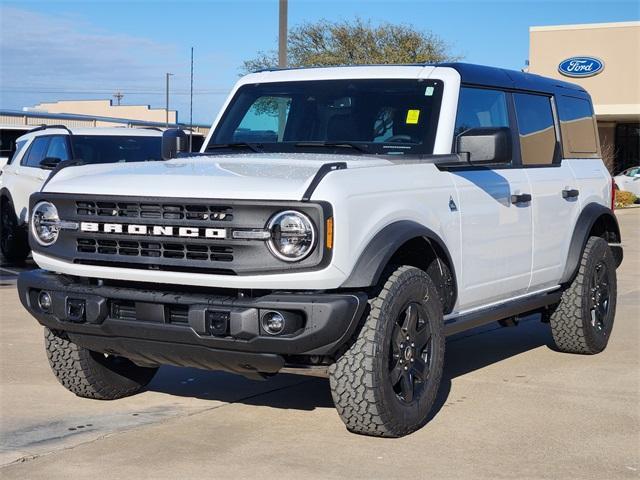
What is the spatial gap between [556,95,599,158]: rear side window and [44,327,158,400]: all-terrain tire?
366 centimetres

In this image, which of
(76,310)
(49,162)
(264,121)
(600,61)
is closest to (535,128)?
(264,121)

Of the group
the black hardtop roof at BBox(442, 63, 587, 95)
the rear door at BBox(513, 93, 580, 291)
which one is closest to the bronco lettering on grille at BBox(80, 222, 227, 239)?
the black hardtop roof at BBox(442, 63, 587, 95)

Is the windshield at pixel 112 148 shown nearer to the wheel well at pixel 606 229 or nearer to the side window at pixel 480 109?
the wheel well at pixel 606 229

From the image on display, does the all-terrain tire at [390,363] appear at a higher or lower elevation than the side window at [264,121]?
lower

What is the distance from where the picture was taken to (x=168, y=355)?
5.16 meters

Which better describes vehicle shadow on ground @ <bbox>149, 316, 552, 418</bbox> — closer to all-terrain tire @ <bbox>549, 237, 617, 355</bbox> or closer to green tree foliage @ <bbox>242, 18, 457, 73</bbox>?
all-terrain tire @ <bbox>549, 237, 617, 355</bbox>

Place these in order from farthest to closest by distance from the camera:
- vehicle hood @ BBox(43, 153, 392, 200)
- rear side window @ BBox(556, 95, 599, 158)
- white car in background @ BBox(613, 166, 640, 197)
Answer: white car in background @ BBox(613, 166, 640, 197) → rear side window @ BBox(556, 95, 599, 158) → vehicle hood @ BBox(43, 153, 392, 200)

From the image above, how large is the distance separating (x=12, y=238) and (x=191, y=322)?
29.4ft

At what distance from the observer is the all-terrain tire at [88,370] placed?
19.6 ft

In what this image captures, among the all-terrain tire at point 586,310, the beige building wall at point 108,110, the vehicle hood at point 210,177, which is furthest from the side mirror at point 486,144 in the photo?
the beige building wall at point 108,110

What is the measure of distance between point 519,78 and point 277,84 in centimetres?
170

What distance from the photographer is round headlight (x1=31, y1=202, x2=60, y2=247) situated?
5.51 meters

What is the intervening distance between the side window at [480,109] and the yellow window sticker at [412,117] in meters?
0.24

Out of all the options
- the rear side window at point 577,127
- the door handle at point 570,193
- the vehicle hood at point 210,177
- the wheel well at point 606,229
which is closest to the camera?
the vehicle hood at point 210,177
